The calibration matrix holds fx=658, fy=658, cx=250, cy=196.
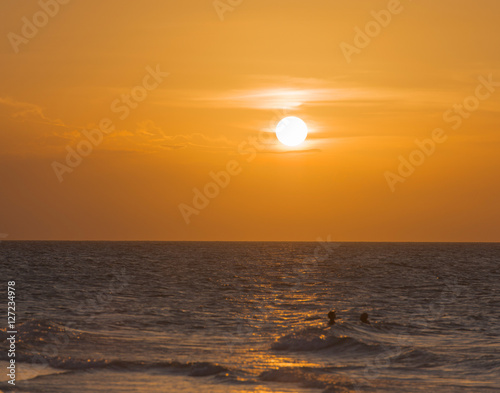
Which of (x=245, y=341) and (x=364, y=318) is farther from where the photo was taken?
(x=364, y=318)

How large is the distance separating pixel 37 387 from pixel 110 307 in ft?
75.3

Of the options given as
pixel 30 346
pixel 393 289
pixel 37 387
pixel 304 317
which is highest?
pixel 393 289

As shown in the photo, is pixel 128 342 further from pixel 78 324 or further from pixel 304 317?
pixel 304 317

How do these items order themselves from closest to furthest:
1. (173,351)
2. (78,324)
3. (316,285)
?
(173,351), (78,324), (316,285)

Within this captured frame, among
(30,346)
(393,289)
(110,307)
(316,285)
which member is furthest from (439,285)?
(30,346)

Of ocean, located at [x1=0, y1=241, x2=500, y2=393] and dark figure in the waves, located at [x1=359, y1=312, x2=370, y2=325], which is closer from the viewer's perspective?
ocean, located at [x1=0, y1=241, x2=500, y2=393]

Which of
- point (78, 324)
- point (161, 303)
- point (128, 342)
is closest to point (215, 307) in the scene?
point (161, 303)

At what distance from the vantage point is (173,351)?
27562mm

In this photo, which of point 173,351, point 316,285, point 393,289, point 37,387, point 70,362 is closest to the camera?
point 37,387

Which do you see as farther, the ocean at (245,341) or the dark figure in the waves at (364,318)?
the dark figure in the waves at (364,318)

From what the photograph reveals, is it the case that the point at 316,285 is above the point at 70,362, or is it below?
above

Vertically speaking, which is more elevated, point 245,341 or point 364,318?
point 364,318

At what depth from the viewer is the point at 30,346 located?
91.4 ft

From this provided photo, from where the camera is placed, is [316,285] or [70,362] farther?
[316,285]
